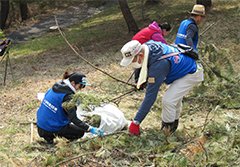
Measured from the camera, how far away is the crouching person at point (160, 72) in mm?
2209

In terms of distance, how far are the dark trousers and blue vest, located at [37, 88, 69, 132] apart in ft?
0.17

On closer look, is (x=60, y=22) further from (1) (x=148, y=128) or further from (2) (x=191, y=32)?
(1) (x=148, y=128)

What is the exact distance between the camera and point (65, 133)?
9.69 feet

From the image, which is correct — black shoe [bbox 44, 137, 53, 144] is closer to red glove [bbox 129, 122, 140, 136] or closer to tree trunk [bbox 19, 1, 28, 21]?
red glove [bbox 129, 122, 140, 136]

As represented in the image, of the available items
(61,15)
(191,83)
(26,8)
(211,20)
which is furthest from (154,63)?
(26,8)

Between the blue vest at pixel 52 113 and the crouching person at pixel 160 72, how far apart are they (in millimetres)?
978

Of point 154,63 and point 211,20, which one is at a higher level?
point 154,63

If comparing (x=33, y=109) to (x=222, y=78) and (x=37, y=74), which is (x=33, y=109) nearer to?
(x=37, y=74)

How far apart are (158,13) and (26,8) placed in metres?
10.5

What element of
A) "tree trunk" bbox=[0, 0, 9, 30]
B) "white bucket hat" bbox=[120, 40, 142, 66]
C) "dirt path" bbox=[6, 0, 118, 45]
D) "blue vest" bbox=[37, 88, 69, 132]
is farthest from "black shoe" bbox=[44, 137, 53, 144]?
"tree trunk" bbox=[0, 0, 9, 30]

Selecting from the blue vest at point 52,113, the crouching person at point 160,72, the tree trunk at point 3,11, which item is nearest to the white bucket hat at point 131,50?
the crouching person at point 160,72

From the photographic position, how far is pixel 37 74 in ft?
21.2

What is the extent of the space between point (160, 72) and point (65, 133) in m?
1.61

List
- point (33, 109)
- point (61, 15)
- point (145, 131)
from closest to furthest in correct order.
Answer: point (145, 131) → point (33, 109) → point (61, 15)
